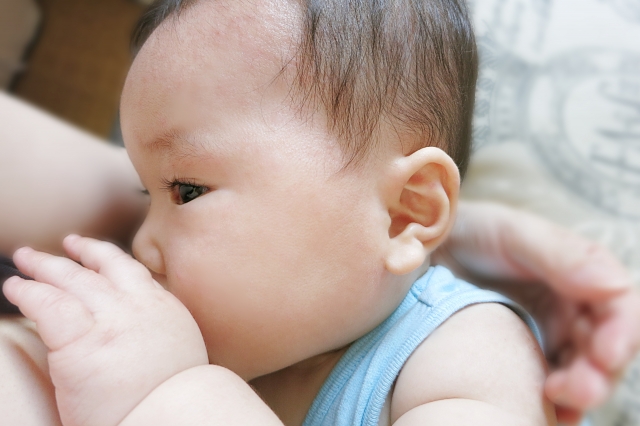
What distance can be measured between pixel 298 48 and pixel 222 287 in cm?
27

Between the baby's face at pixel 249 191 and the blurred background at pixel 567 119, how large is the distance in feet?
1.50

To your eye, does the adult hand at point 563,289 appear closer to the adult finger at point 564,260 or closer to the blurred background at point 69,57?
the adult finger at point 564,260

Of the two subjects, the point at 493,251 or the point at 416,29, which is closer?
the point at 416,29

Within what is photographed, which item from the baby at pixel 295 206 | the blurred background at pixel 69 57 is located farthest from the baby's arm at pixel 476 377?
the blurred background at pixel 69 57

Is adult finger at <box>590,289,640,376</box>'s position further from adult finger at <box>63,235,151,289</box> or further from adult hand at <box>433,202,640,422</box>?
adult finger at <box>63,235,151,289</box>

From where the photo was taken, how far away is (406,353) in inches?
23.9

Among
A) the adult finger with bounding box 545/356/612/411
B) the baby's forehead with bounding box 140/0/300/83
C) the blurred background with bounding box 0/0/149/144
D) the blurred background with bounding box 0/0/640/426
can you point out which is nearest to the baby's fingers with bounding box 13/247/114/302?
the baby's forehead with bounding box 140/0/300/83

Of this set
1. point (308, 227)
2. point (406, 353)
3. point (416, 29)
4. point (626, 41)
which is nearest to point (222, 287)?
point (308, 227)

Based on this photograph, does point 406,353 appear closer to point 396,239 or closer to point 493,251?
point 396,239

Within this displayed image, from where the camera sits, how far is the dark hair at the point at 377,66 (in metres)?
0.55

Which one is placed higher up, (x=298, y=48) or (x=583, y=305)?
(x=298, y=48)

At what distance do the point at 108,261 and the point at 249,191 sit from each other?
6.6 inches

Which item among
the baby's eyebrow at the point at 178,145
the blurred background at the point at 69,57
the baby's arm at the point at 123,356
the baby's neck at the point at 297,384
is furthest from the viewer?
the blurred background at the point at 69,57

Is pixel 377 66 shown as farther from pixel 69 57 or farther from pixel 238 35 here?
pixel 69 57
